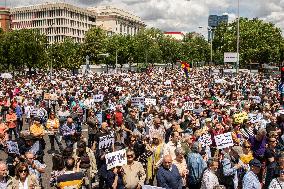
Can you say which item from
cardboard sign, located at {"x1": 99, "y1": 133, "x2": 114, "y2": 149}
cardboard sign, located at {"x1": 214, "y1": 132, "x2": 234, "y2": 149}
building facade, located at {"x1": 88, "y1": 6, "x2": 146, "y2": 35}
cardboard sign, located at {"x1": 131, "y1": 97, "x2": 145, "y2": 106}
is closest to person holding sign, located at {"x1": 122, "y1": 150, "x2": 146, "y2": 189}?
cardboard sign, located at {"x1": 99, "y1": 133, "x2": 114, "y2": 149}

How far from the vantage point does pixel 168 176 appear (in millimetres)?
7984

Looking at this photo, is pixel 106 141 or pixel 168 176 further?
pixel 106 141

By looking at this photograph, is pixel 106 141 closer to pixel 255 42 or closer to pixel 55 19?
pixel 255 42

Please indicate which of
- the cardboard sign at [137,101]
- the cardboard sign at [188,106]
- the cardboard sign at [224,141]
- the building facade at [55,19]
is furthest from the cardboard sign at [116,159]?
the building facade at [55,19]

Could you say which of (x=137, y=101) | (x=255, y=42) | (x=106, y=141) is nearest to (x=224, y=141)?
(x=106, y=141)

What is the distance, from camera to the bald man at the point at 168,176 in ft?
26.2

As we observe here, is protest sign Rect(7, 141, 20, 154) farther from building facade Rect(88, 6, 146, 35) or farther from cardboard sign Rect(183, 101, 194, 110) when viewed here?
building facade Rect(88, 6, 146, 35)

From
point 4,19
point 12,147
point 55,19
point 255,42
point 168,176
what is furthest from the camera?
point 4,19

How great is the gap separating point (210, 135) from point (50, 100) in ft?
52.2

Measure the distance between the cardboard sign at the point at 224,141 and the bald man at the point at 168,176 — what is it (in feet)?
7.95

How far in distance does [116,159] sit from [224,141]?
2.77 m

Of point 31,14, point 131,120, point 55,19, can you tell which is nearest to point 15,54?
point 131,120

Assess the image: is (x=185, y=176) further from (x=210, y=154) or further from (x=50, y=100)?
(x=50, y=100)

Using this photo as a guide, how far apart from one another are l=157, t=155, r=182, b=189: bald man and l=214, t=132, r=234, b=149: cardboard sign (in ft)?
7.95
